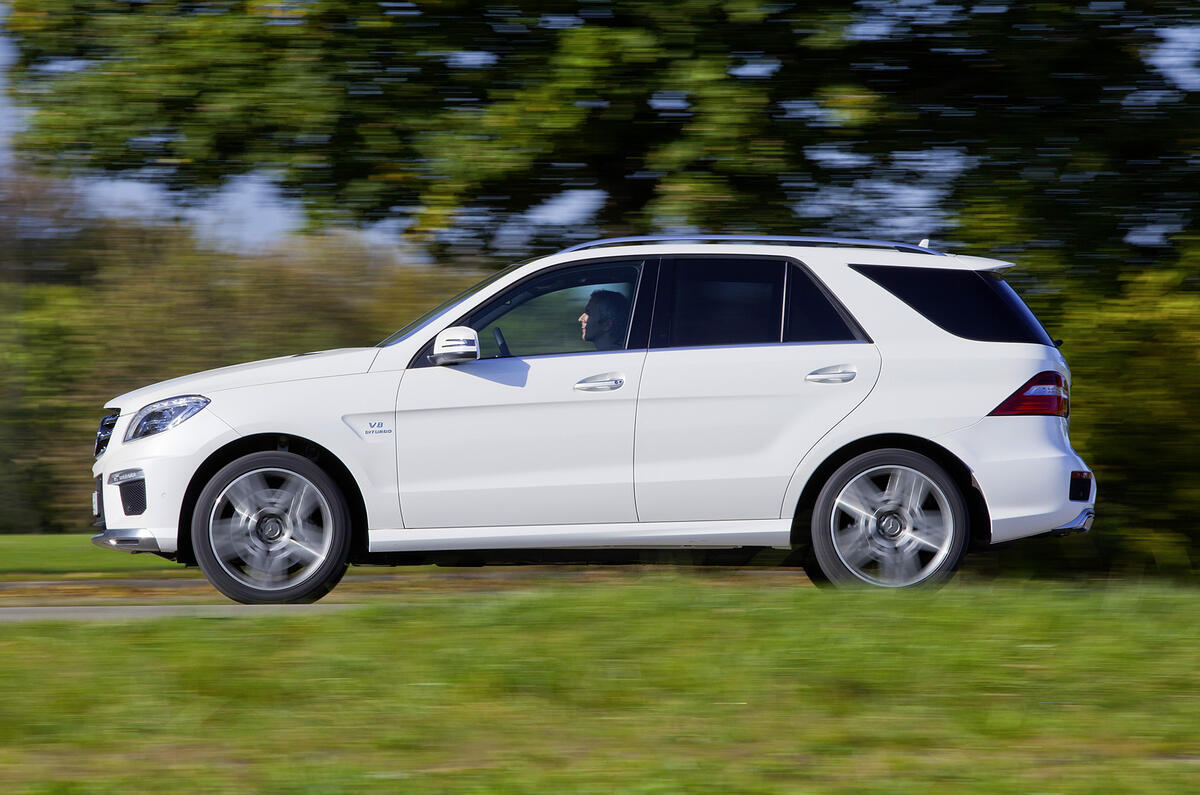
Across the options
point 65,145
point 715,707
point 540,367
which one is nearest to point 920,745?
point 715,707

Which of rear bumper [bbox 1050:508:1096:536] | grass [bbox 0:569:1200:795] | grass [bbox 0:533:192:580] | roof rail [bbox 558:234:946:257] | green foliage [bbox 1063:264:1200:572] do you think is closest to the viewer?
grass [bbox 0:569:1200:795]

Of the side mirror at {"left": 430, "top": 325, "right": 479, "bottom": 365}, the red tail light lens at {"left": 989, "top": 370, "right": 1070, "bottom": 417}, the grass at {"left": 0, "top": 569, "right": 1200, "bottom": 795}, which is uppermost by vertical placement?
the side mirror at {"left": 430, "top": 325, "right": 479, "bottom": 365}

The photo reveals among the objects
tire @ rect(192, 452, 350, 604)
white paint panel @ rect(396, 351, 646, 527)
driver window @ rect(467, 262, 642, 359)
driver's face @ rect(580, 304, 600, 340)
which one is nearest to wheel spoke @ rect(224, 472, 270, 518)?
tire @ rect(192, 452, 350, 604)

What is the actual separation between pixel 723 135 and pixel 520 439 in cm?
384

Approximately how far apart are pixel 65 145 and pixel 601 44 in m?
4.44

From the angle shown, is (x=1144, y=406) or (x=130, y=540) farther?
(x=1144, y=406)

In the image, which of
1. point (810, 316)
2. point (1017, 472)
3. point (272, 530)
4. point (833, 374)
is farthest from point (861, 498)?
point (272, 530)

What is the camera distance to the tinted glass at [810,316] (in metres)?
7.04

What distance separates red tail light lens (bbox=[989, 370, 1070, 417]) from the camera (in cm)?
687

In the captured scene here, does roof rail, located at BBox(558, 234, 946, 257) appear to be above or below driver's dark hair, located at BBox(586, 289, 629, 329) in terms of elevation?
above

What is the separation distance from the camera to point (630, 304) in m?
7.13

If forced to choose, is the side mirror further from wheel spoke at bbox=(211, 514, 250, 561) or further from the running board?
wheel spoke at bbox=(211, 514, 250, 561)

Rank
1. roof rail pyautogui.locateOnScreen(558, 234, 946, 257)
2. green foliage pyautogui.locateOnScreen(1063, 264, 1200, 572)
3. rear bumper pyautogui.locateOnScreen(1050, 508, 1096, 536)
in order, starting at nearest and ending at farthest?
rear bumper pyautogui.locateOnScreen(1050, 508, 1096, 536)
roof rail pyautogui.locateOnScreen(558, 234, 946, 257)
green foliage pyautogui.locateOnScreen(1063, 264, 1200, 572)

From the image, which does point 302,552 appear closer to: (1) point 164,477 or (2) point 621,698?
(1) point 164,477
